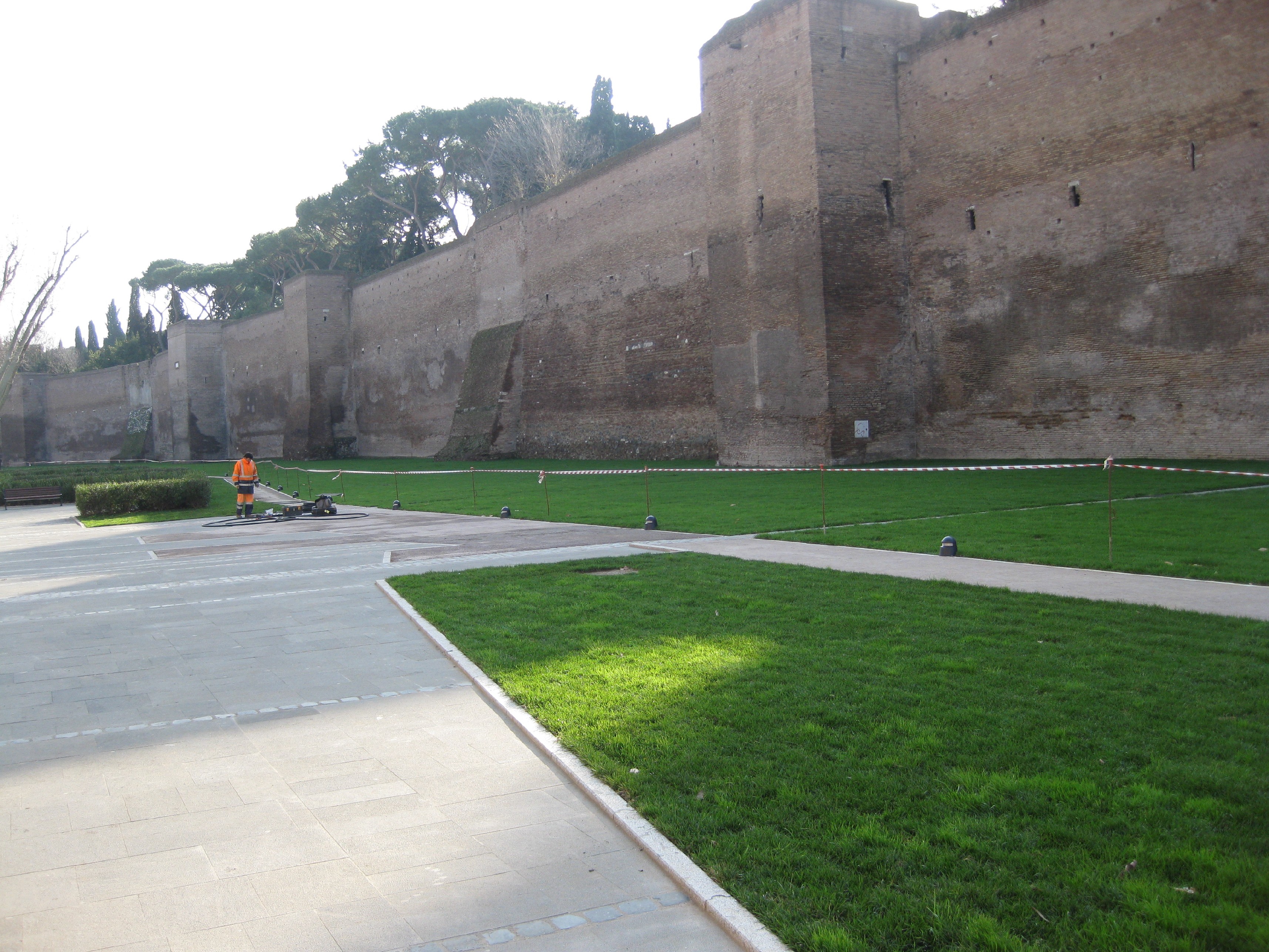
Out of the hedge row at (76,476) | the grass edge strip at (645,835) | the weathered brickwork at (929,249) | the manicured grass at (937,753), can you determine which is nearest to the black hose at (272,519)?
the hedge row at (76,476)

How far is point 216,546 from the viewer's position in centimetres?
1096

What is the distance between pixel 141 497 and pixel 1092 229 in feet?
58.8

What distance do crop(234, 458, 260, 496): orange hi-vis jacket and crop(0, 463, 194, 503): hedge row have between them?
4.92 m

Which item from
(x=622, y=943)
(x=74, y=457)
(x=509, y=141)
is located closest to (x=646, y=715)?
(x=622, y=943)

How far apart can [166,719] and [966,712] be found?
3.30m

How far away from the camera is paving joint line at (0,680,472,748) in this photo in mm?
3875

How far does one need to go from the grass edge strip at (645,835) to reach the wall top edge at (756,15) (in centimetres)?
1915

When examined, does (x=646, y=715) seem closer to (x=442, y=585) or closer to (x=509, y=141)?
(x=442, y=585)

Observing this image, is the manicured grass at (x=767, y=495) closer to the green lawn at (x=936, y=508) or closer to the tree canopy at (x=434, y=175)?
the green lawn at (x=936, y=508)

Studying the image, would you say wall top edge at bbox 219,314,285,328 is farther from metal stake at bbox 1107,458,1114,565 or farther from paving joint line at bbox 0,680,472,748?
paving joint line at bbox 0,680,472,748

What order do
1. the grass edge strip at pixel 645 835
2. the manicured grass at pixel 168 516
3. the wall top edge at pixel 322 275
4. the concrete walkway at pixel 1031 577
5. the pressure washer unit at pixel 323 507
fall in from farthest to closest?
the wall top edge at pixel 322 275 → the manicured grass at pixel 168 516 → the pressure washer unit at pixel 323 507 → the concrete walkway at pixel 1031 577 → the grass edge strip at pixel 645 835

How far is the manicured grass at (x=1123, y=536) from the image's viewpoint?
6609mm

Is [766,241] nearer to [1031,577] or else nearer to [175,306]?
[1031,577]

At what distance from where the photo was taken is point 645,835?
105 inches
